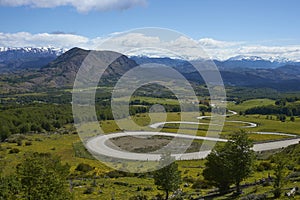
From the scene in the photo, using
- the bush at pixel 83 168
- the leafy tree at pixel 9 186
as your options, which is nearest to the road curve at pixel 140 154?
the bush at pixel 83 168

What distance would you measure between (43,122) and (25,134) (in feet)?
47.6

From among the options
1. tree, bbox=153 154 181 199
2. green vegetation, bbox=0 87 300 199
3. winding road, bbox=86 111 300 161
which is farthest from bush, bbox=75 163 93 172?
tree, bbox=153 154 181 199

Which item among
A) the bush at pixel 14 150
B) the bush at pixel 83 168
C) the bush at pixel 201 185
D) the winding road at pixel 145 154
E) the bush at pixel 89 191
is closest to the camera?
the bush at pixel 89 191

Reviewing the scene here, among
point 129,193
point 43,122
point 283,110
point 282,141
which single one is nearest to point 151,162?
point 129,193

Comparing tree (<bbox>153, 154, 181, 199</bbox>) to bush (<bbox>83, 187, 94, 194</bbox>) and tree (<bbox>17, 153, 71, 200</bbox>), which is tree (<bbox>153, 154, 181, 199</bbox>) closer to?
bush (<bbox>83, 187, 94, 194</bbox>)

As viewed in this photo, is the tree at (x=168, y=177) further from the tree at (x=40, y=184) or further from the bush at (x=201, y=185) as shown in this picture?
the tree at (x=40, y=184)

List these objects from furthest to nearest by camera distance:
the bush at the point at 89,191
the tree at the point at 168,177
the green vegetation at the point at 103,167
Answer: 1. the bush at the point at 89,191
2. the tree at the point at 168,177
3. the green vegetation at the point at 103,167

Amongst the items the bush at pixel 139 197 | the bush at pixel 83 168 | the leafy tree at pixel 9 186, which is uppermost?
the leafy tree at pixel 9 186

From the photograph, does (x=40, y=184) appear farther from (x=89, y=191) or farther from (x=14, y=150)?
(x=14, y=150)

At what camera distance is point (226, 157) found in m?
38.1

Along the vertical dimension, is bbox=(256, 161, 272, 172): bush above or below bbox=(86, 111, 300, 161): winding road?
above

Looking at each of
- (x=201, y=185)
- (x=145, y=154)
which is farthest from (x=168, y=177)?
(x=145, y=154)

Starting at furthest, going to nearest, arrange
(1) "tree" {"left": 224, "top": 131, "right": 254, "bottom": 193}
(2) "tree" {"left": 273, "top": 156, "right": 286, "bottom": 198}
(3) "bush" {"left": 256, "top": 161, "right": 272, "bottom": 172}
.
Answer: (3) "bush" {"left": 256, "top": 161, "right": 272, "bottom": 172}
(1) "tree" {"left": 224, "top": 131, "right": 254, "bottom": 193}
(2) "tree" {"left": 273, "top": 156, "right": 286, "bottom": 198}

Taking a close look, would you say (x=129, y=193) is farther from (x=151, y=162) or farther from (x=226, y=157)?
(x=151, y=162)
